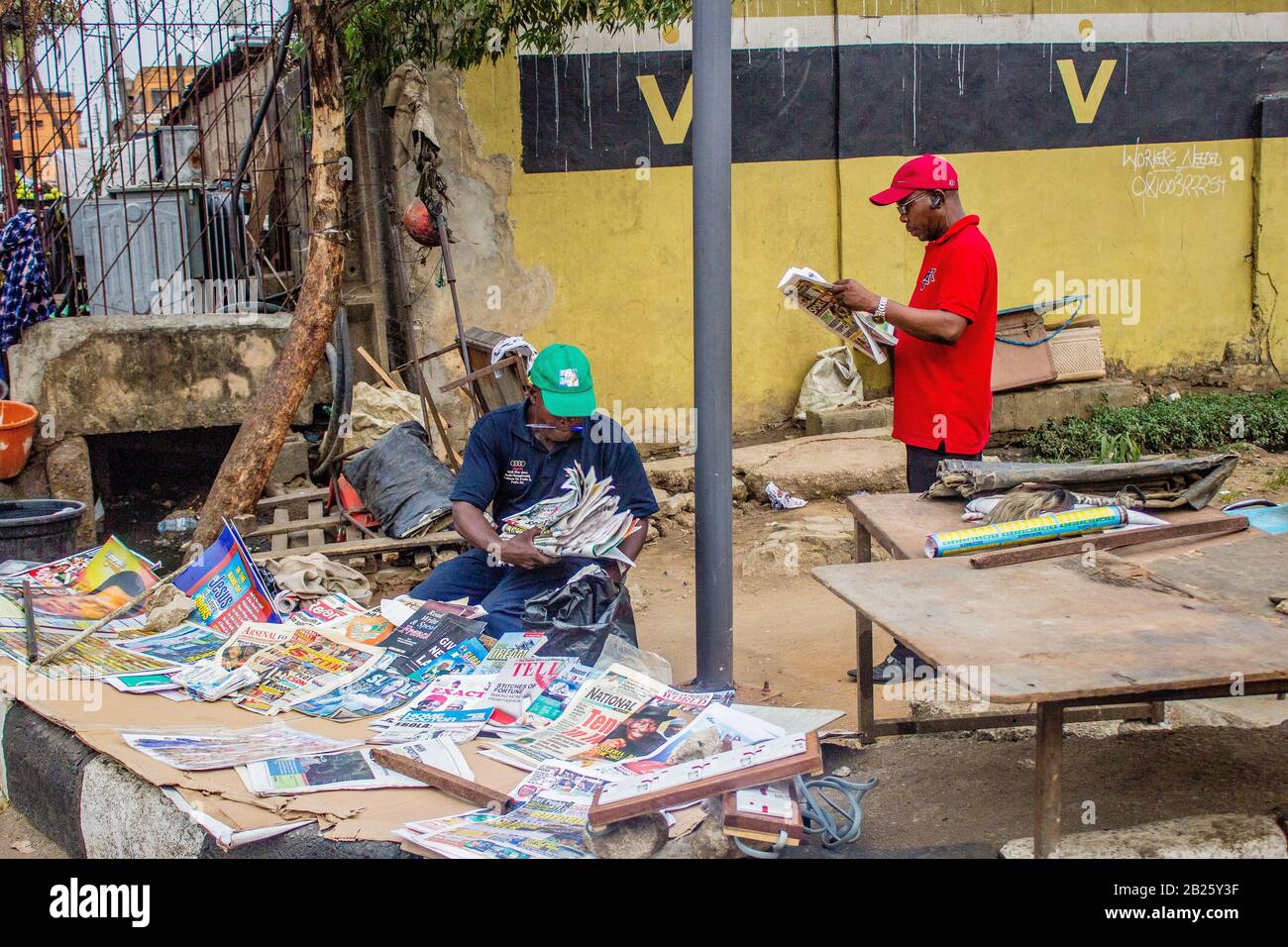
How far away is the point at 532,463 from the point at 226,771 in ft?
5.47

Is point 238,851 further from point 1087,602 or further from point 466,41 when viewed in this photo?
point 466,41

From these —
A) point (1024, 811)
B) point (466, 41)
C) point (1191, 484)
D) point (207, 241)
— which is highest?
point (466, 41)

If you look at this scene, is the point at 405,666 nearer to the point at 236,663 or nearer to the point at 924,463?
the point at 236,663

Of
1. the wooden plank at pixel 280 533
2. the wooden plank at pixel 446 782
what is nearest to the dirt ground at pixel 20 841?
the wooden plank at pixel 446 782

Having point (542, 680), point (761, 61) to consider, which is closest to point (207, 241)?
point (761, 61)

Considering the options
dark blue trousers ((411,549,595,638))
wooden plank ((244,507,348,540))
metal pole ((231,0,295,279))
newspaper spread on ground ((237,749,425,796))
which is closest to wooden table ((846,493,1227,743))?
dark blue trousers ((411,549,595,638))

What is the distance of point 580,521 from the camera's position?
4340 millimetres

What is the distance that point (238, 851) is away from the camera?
2.94 meters

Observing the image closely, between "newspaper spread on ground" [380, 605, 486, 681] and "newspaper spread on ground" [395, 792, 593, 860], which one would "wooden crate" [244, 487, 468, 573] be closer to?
"newspaper spread on ground" [380, 605, 486, 681]

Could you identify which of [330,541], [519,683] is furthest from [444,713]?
[330,541]
